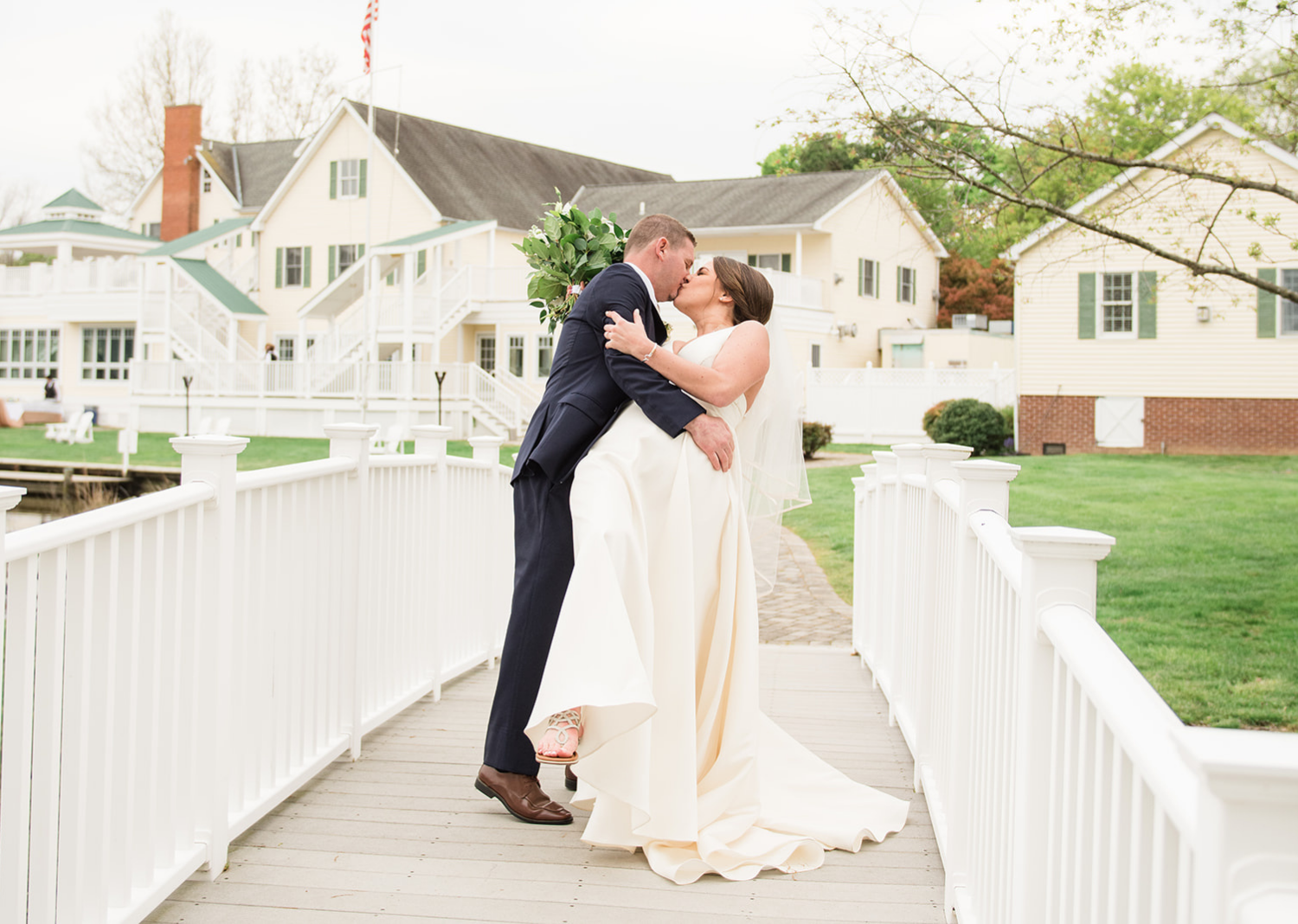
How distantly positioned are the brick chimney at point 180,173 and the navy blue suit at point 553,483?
42.7 metres

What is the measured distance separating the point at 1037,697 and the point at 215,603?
7.61 feet

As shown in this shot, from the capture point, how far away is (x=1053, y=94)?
31.6ft

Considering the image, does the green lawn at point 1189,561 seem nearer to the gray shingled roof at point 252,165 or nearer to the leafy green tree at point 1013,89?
the leafy green tree at point 1013,89

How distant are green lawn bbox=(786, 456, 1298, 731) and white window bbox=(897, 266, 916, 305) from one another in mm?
16435

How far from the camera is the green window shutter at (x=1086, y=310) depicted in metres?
25.5

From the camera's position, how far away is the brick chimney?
1672 inches

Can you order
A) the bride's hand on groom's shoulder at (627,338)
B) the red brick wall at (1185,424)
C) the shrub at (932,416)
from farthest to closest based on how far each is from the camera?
1. the shrub at (932,416)
2. the red brick wall at (1185,424)
3. the bride's hand on groom's shoulder at (627,338)

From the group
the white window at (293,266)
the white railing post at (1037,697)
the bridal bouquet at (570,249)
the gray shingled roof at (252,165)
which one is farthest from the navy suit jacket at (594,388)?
the gray shingled roof at (252,165)

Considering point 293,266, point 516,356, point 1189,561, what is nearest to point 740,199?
point 516,356

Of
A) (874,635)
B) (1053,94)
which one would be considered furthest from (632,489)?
(1053,94)

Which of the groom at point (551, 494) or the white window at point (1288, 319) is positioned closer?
the groom at point (551, 494)

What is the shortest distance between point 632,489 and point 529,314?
28.5 metres

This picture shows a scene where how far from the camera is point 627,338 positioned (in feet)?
13.1

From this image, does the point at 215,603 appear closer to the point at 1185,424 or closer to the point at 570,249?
the point at 570,249
